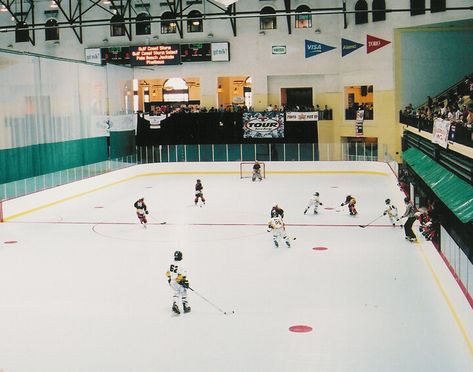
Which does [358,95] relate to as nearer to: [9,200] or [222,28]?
[222,28]

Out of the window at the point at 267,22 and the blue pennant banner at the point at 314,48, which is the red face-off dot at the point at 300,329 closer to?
the blue pennant banner at the point at 314,48

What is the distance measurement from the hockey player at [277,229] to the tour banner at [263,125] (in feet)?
68.2

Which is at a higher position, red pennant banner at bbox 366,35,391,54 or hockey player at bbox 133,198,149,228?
red pennant banner at bbox 366,35,391,54

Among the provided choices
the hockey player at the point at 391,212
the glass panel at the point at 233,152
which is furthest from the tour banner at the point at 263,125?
the hockey player at the point at 391,212

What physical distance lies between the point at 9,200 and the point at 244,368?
15014mm

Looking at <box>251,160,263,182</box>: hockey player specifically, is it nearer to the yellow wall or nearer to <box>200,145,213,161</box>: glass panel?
the yellow wall

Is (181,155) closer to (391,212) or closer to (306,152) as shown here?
(306,152)

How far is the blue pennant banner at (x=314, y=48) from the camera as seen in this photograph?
3803 cm

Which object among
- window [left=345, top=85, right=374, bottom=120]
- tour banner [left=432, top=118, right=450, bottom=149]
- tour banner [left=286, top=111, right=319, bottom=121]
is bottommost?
tour banner [left=432, top=118, right=450, bottom=149]

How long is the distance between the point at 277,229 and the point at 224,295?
452 centimetres

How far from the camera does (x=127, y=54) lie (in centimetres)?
4019

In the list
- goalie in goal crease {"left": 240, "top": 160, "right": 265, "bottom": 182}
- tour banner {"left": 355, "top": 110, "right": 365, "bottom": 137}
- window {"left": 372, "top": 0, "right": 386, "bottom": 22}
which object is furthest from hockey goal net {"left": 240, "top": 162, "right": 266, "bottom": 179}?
window {"left": 372, "top": 0, "right": 386, "bottom": 22}

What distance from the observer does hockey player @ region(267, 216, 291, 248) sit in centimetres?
1600

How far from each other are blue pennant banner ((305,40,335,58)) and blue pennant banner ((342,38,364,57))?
1.18 metres
